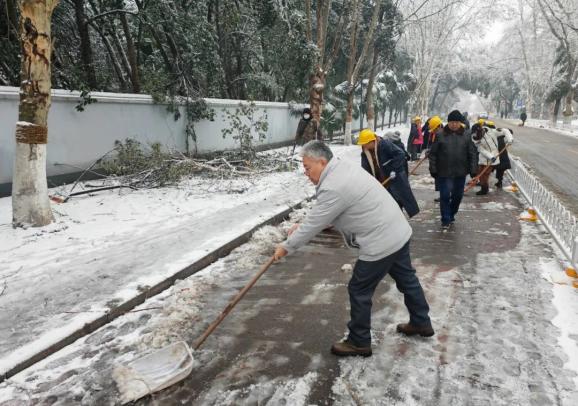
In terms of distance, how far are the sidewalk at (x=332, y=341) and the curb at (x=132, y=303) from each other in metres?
0.06

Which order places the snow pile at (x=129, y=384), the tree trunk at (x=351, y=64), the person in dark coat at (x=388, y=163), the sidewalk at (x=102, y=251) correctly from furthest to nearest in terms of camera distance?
the tree trunk at (x=351, y=64)
the person in dark coat at (x=388, y=163)
the sidewalk at (x=102, y=251)
the snow pile at (x=129, y=384)

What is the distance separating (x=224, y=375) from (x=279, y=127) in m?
17.8

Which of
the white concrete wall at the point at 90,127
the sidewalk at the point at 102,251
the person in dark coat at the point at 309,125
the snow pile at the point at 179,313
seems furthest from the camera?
the person in dark coat at the point at 309,125

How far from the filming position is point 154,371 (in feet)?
10.3

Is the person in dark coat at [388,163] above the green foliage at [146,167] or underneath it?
above

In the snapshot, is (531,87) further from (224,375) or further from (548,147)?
(224,375)

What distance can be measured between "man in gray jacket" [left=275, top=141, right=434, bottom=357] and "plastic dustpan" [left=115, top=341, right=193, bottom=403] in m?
0.98

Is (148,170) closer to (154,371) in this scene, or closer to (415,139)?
(154,371)

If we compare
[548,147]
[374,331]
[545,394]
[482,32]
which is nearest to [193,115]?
[374,331]

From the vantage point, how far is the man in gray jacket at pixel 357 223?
3.15 meters

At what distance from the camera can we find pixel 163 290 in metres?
4.79

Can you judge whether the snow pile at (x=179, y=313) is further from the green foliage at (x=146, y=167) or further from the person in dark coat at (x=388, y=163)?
the green foliage at (x=146, y=167)

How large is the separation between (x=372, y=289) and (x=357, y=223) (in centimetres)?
56

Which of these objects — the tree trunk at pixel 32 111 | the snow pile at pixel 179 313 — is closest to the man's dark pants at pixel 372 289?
the snow pile at pixel 179 313
